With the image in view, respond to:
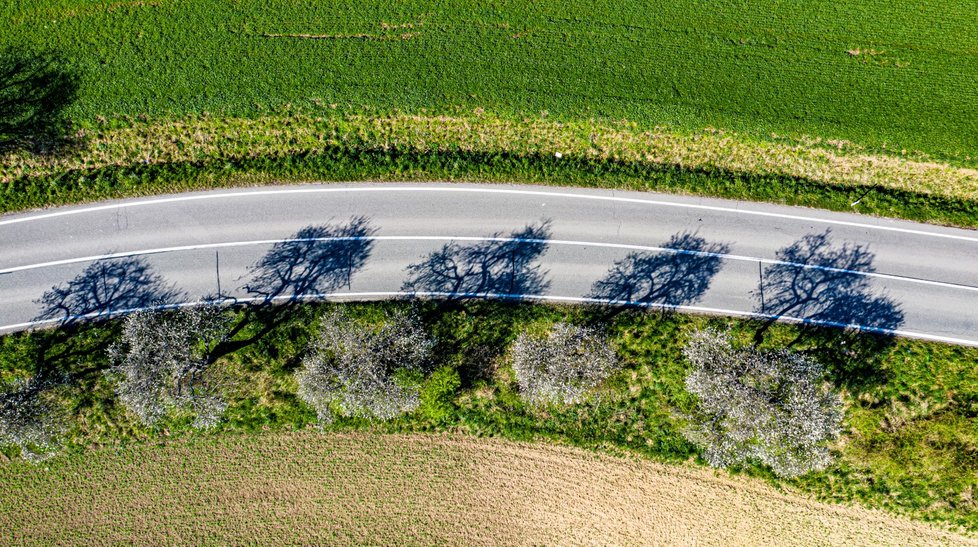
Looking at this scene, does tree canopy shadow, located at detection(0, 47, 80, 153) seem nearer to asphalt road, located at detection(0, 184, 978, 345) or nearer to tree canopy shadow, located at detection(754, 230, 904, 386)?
asphalt road, located at detection(0, 184, 978, 345)

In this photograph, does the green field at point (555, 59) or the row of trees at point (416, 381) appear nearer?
the row of trees at point (416, 381)

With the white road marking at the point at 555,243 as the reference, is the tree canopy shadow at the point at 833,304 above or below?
below

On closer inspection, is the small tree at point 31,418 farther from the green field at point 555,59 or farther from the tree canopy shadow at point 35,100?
the green field at point 555,59

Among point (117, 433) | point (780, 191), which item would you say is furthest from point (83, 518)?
point (780, 191)

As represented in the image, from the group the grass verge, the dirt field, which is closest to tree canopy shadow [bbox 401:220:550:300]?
the grass verge

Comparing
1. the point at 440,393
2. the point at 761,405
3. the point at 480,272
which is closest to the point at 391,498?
the point at 440,393

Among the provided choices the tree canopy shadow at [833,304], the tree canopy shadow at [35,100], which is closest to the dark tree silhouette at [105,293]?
the tree canopy shadow at [35,100]
